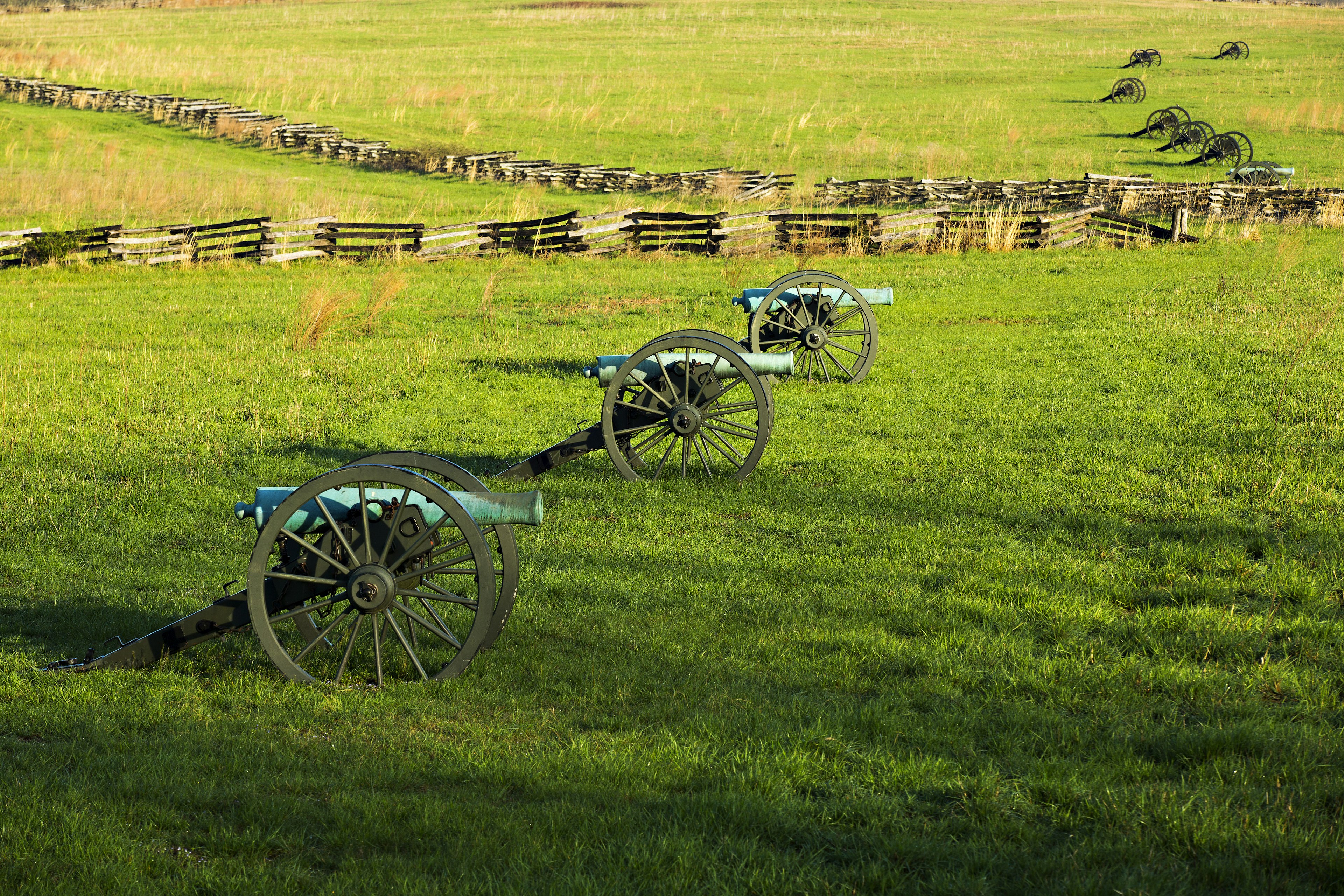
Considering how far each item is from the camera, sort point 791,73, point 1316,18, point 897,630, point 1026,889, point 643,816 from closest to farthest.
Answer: point 1026,889 → point 643,816 → point 897,630 → point 791,73 → point 1316,18

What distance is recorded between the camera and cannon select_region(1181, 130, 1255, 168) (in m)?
34.1

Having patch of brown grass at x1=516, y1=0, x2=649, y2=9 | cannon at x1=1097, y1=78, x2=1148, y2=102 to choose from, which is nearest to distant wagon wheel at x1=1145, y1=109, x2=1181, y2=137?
cannon at x1=1097, y1=78, x2=1148, y2=102

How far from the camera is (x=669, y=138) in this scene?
126ft

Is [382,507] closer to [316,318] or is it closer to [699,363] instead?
[699,363]

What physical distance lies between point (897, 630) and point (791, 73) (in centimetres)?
5126

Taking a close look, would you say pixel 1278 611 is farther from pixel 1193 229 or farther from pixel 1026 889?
pixel 1193 229

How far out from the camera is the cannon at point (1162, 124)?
38.3 m

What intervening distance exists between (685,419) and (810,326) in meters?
4.11

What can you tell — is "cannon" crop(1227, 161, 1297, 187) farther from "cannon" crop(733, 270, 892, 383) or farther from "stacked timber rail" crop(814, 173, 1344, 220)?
"cannon" crop(733, 270, 892, 383)

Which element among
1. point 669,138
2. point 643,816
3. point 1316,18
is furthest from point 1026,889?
point 1316,18

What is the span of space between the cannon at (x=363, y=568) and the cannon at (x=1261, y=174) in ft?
95.3

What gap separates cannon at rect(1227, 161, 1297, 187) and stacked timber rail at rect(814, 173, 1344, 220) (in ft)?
6.24

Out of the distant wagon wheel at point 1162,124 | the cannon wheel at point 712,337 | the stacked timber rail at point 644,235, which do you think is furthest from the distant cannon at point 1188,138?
the cannon wheel at point 712,337

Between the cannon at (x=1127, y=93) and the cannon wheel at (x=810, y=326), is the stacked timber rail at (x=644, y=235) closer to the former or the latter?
the cannon wheel at (x=810, y=326)
